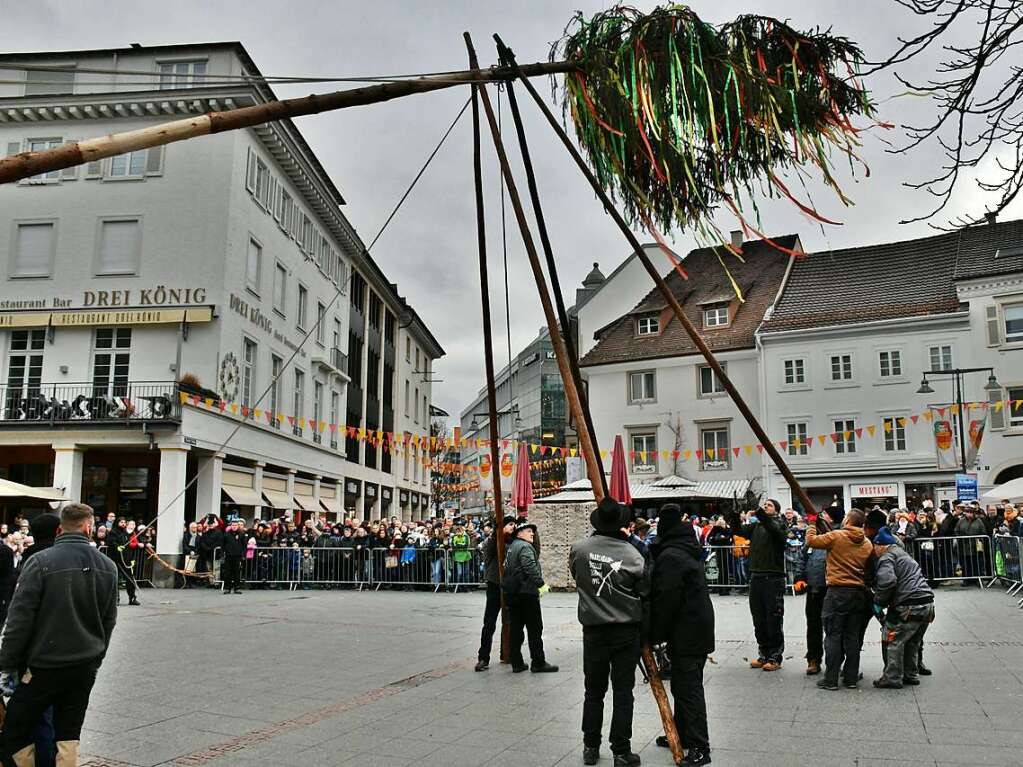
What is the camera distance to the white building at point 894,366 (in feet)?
117

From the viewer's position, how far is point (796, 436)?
130ft

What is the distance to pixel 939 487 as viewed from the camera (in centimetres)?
3675

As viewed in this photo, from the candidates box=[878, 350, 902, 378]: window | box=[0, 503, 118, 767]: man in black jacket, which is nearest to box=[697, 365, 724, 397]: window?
box=[878, 350, 902, 378]: window

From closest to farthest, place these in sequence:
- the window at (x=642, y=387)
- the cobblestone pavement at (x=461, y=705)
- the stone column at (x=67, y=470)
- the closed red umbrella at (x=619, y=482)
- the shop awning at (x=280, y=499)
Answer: the cobblestone pavement at (x=461, y=705) < the closed red umbrella at (x=619, y=482) < the stone column at (x=67, y=470) < the shop awning at (x=280, y=499) < the window at (x=642, y=387)

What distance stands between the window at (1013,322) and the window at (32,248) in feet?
116

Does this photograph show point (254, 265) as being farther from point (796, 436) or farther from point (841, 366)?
point (841, 366)

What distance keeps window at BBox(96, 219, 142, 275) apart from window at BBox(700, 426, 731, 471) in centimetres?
2622

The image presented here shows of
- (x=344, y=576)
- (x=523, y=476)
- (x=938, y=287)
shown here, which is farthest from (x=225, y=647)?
(x=938, y=287)

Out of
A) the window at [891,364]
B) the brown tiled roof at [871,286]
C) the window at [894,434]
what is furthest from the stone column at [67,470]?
the window at [891,364]

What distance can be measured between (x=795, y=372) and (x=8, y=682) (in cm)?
3831

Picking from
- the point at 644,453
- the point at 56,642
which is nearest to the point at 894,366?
the point at 644,453

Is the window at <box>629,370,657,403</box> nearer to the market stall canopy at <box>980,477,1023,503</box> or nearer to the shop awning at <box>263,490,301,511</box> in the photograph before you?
the shop awning at <box>263,490,301,511</box>

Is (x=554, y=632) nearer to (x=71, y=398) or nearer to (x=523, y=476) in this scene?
(x=523, y=476)

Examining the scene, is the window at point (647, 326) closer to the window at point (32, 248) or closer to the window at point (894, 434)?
the window at point (894, 434)
